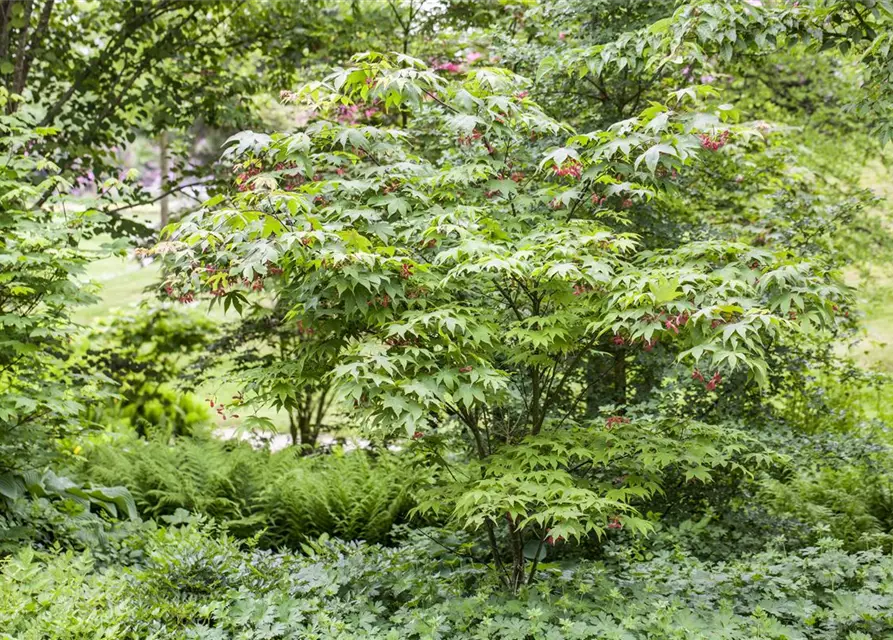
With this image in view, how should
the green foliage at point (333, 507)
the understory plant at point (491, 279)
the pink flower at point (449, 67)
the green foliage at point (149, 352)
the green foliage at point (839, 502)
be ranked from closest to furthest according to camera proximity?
the understory plant at point (491, 279) < the green foliage at point (839, 502) < the green foliage at point (333, 507) < the pink flower at point (449, 67) < the green foliage at point (149, 352)

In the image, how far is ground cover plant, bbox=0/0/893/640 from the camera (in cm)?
303

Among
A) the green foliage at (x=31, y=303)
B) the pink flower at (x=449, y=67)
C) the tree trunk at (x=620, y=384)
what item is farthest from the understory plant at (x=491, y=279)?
the pink flower at (x=449, y=67)

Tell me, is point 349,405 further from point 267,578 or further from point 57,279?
point 57,279

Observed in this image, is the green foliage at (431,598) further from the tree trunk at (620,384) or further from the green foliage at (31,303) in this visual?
the tree trunk at (620,384)

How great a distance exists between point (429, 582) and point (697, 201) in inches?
150

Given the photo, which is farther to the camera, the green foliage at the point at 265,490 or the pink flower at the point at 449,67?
the pink flower at the point at 449,67

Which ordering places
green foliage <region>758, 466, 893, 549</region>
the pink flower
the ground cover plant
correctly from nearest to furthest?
1. the ground cover plant
2. green foliage <region>758, 466, 893, 549</region>
3. the pink flower

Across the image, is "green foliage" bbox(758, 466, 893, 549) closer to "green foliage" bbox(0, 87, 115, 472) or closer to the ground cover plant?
the ground cover plant

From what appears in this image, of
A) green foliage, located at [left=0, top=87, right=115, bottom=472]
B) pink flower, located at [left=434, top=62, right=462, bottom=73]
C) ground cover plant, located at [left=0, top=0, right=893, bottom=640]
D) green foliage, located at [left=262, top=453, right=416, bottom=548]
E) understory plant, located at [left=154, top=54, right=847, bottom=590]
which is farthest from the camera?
pink flower, located at [left=434, top=62, right=462, bottom=73]

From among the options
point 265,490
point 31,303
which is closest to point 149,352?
point 265,490

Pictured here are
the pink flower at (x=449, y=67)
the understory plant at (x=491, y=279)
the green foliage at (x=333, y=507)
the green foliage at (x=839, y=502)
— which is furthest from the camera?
the pink flower at (x=449, y=67)

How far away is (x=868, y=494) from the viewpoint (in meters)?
4.68

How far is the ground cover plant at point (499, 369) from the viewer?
3.03 meters

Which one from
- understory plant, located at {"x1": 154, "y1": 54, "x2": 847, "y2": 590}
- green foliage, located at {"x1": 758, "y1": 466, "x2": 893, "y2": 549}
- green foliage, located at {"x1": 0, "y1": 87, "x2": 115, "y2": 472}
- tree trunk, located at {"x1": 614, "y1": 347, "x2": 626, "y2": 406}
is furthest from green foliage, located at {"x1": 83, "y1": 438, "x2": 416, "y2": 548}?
green foliage, located at {"x1": 758, "y1": 466, "x2": 893, "y2": 549}
